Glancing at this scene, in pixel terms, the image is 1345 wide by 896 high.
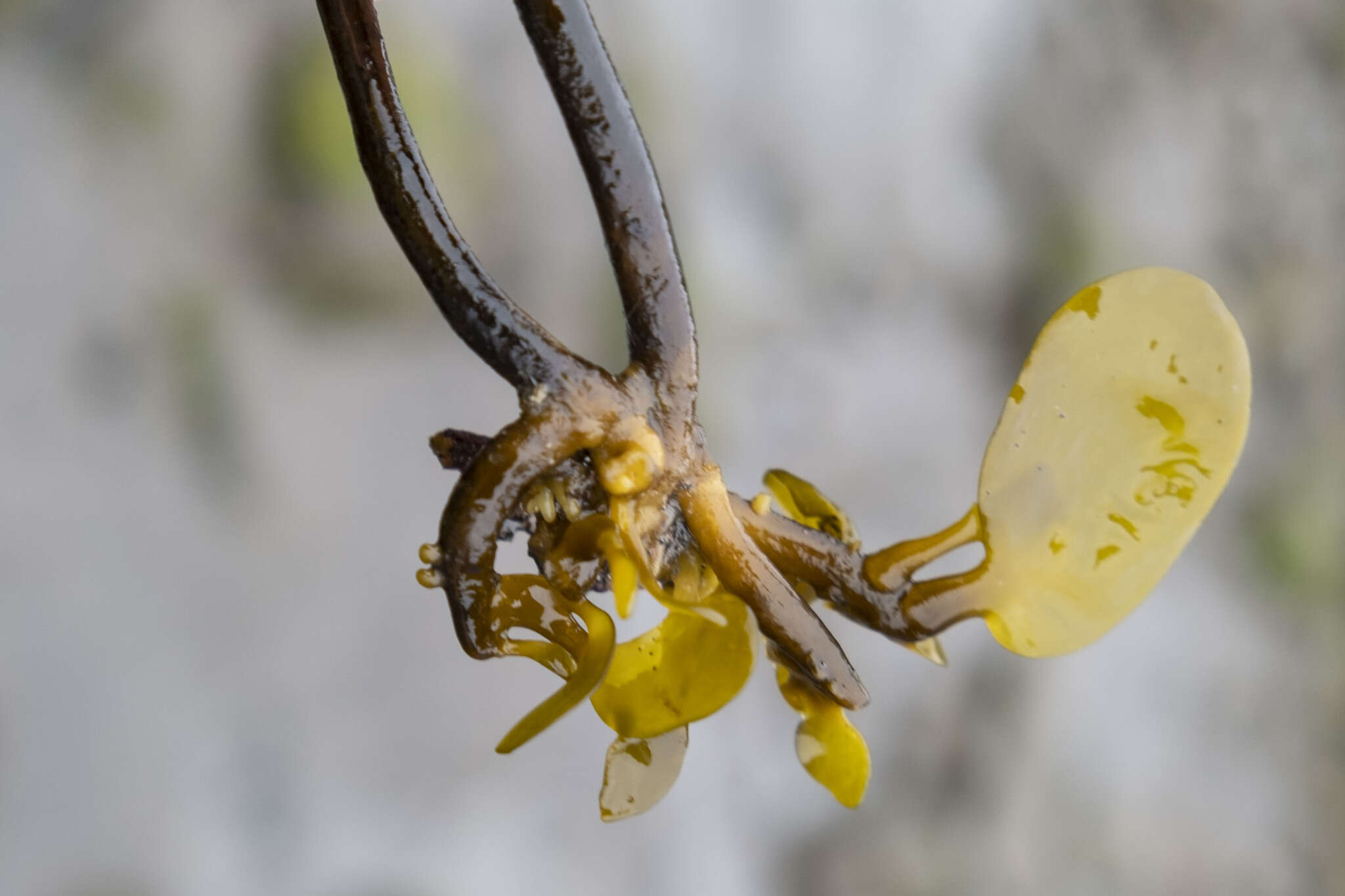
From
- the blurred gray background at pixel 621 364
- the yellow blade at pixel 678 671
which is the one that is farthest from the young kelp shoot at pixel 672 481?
the blurred gray background at pixel 621 364

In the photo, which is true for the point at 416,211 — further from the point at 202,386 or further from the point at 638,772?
the point at 202,386

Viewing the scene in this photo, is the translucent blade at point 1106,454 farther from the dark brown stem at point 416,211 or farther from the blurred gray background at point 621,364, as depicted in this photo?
the blurred gray background at point 621,364

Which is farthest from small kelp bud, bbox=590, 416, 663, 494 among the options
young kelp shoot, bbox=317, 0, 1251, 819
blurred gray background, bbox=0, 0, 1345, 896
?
blurred gray background, bbox=0, 0, 1345, 896

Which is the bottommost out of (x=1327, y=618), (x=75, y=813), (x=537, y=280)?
(x=1327, y=618)

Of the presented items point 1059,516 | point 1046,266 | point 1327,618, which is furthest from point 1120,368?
point 1327,618

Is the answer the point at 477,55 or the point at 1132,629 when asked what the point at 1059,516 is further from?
the point at 1132,629

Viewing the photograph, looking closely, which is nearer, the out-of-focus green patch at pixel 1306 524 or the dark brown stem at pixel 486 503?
the dark brown stem at pixel 486 503

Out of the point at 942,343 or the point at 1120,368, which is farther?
the point at 942,343
